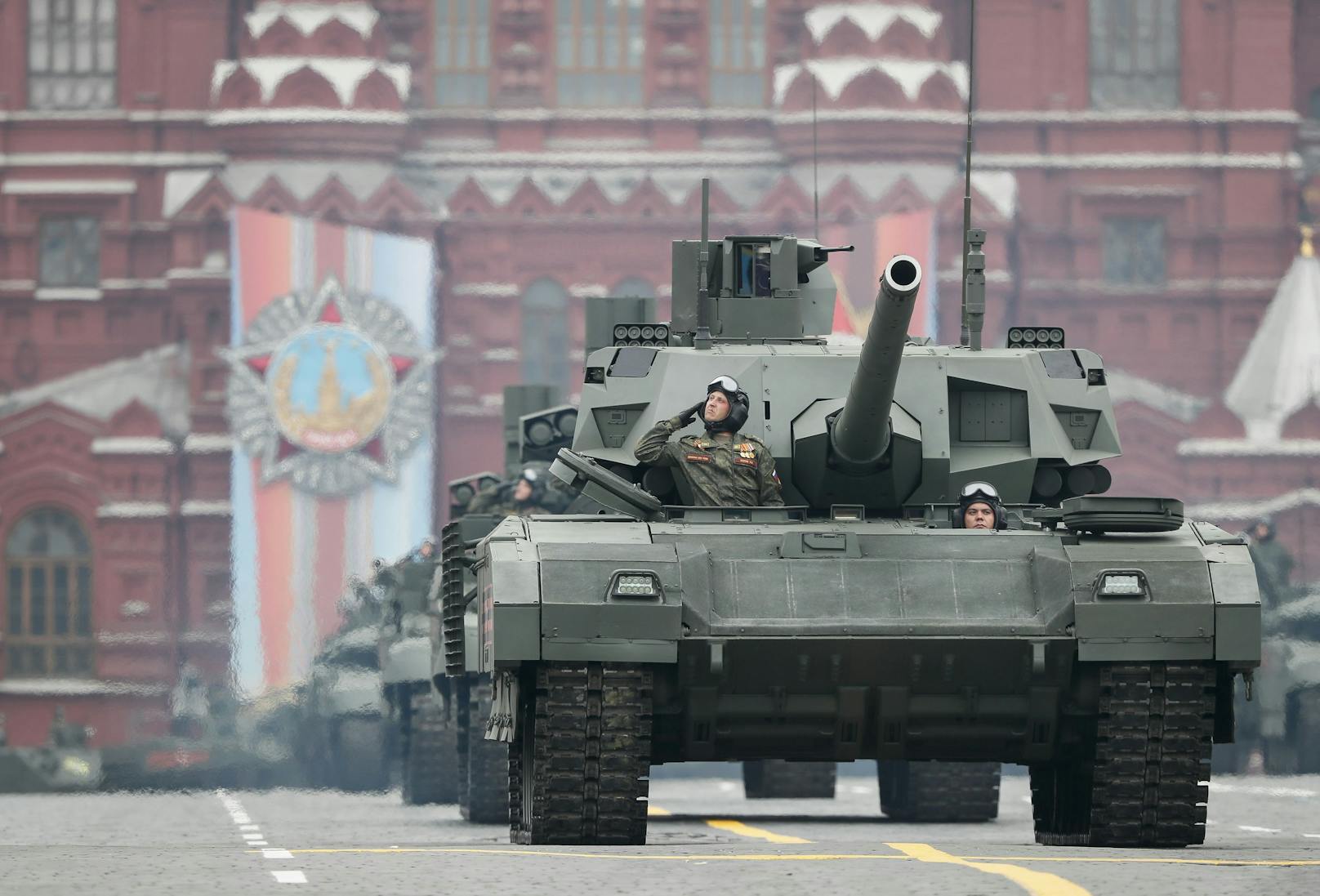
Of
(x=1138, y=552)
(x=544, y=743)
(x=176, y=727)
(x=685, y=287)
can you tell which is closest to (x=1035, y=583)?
(x=1138, y=552)

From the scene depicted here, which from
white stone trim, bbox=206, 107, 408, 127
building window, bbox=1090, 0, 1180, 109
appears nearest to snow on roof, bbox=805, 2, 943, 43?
building window, bbox=1090, 0, 1180, 109

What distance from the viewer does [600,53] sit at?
60219 mm

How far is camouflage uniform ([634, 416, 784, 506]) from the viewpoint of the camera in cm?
1633

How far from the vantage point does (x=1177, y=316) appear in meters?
60.1

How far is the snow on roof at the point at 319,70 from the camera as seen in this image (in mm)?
57562

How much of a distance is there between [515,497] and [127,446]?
33759 millimetres

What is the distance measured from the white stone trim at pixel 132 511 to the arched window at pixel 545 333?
256 inches

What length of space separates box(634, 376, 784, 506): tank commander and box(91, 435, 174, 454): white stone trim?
42.0 m

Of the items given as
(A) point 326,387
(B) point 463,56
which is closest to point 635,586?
(A) point 326,387

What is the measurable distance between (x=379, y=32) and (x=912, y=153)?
9.21 meters

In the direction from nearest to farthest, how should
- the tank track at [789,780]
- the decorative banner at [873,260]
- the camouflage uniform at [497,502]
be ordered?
the camouflage uniform at [497,502] → the tank track at [789,780] → the decorative banner at [873,260]

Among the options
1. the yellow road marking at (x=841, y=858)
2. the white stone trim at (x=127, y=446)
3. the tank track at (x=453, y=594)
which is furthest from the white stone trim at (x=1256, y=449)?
the yellow road marking at (x=841, y=858)

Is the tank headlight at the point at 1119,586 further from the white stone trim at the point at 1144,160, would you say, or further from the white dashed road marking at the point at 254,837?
the white stone trim at the point at 1144,160

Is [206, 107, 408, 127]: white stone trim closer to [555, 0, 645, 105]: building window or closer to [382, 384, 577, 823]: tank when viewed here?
[555, 0, 645, 105]: building window
